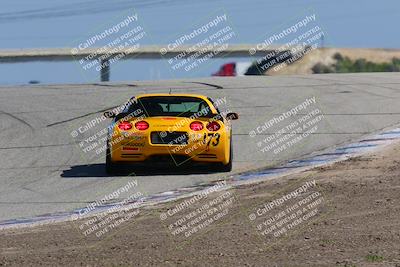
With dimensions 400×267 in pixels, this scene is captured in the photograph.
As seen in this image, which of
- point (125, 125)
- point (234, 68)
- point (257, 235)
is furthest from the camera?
point (234, 68)

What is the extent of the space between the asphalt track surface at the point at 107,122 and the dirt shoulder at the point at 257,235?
218cm

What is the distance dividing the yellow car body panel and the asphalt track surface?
0.29m

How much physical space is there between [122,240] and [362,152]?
7370mm

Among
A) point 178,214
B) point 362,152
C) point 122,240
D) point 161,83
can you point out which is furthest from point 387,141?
point 161,83

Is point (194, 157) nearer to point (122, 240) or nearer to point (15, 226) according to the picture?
point (15, 226)

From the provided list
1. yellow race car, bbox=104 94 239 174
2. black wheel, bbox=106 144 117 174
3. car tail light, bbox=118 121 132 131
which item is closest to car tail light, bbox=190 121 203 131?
yellow race car, bbox=104 94 239 174

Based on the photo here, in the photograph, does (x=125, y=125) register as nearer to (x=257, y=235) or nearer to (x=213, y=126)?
→ (x=213, y=126)

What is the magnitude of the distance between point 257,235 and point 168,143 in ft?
18.5

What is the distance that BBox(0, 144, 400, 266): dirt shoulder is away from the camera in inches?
324

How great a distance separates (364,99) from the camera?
25.4m

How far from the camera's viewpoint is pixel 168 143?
1495 cm

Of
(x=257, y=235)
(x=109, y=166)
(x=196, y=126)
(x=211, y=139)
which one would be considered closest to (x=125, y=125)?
(x=109, y=166)

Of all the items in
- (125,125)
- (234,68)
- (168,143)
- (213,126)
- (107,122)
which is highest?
(125,125)

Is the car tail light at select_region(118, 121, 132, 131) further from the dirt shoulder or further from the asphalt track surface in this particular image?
the dirt shoulder
